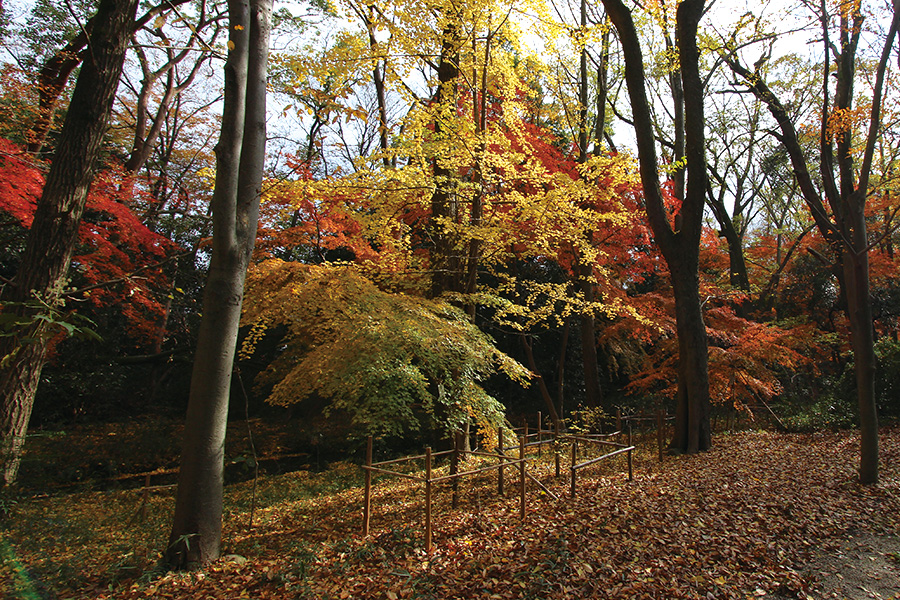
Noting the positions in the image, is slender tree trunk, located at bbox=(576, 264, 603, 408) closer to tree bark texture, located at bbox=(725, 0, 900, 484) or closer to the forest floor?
the forest floor

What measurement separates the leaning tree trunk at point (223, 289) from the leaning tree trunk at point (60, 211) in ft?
4.83

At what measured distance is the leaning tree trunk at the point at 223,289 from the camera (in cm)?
364

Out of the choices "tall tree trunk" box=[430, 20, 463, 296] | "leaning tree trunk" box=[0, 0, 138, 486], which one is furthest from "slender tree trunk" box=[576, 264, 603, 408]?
"leaning tree trunk" box=[0, 0, 138, 486]

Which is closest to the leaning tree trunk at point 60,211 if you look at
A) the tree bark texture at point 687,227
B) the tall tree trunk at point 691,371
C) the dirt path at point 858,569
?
the dirt path at point 858,569

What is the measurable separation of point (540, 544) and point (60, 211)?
5.26 meters

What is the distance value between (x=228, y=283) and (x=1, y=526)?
124 inches

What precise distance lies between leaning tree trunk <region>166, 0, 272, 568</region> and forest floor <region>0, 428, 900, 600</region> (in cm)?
36

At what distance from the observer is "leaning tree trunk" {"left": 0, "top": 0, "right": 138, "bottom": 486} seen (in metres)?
4.19

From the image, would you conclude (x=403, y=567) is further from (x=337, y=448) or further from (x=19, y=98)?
(x=19, y=98)

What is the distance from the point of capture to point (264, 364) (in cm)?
1509

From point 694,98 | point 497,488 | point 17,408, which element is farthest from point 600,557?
point 694,98

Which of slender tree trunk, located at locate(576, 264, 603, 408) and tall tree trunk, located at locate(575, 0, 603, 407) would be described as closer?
tall tree trunk, located at locate(575, 0, 603, 407)

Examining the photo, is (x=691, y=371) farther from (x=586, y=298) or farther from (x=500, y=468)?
(x=500, y=468)

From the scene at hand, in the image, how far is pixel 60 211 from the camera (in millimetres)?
4324
